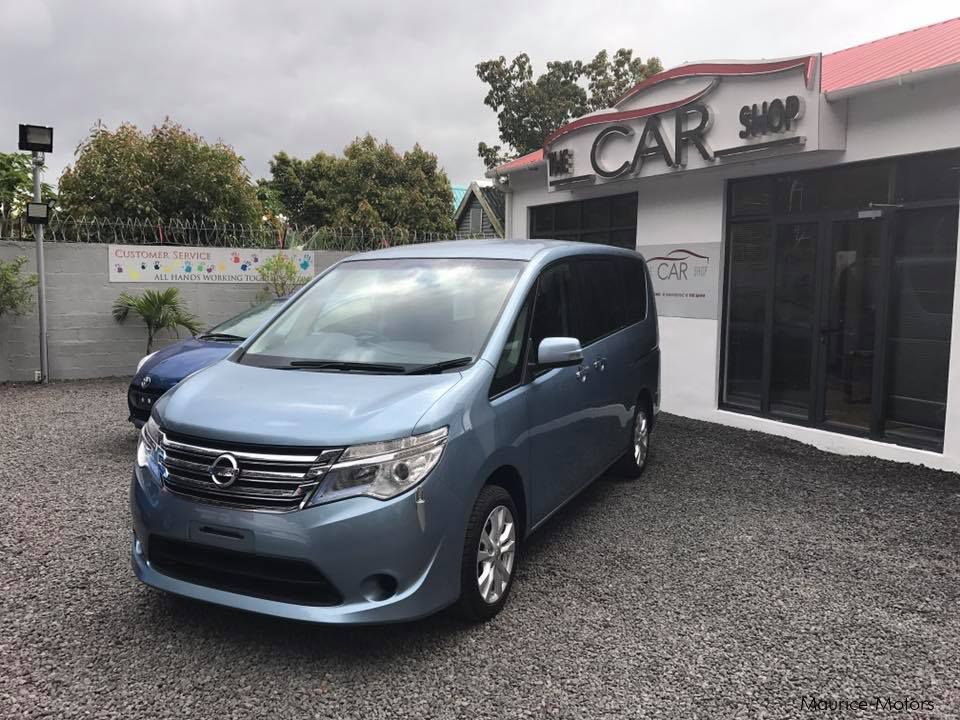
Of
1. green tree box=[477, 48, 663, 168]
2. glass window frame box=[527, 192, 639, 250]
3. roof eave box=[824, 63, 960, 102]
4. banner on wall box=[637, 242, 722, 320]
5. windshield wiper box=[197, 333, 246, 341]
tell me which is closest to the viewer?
roof eave box=[824, 63, 960, 102]

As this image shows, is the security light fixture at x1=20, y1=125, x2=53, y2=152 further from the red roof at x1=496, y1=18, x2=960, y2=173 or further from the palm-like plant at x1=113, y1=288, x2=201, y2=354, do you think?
the red roof at x1=496, y1=18, x2=960, y2=173

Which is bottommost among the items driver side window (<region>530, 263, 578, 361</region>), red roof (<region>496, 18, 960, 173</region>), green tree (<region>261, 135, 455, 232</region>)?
driver side window (<region>530, 263, 578, 361</region>)

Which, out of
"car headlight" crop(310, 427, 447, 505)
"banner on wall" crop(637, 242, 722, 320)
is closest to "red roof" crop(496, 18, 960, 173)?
"banner on wall" crop(637, 242, 722, 320)

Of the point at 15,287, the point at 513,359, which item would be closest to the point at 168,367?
the point at 513,359

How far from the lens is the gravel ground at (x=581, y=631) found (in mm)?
2973

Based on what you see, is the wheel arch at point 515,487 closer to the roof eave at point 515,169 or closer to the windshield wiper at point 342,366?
the windshield wiper at point 342,366

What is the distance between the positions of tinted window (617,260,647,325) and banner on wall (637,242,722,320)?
2.35m

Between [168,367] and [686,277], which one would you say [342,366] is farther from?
[686,277]

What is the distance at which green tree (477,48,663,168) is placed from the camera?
27.7m

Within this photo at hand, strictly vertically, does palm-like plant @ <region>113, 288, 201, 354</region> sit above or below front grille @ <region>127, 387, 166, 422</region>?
above

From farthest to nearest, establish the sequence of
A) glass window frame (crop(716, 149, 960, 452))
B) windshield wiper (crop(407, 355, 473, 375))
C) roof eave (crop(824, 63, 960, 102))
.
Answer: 1. glass window frame (crop(716, 149, 960, 452))
2. roof eave (crop(824, 63, 960, 102))
3. windshield wiper (crop(407, 355, 473, 375))

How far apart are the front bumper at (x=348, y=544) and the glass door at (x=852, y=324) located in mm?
5385

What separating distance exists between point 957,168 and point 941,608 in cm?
413

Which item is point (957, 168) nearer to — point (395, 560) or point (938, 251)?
point (938, 251)
